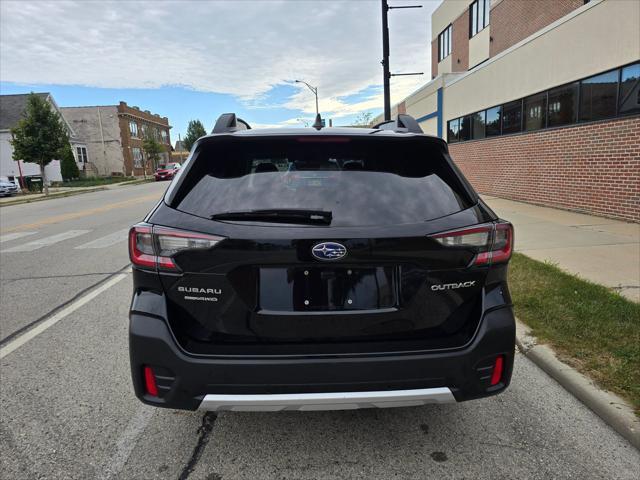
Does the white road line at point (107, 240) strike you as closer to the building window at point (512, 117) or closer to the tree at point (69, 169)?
the building window at point (512, 117)

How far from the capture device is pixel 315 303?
2.22 metres

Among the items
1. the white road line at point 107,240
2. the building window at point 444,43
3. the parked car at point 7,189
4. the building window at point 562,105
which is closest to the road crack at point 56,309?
the white road line at point 107,240

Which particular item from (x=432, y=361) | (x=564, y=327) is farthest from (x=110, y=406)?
(x=564, y=327)

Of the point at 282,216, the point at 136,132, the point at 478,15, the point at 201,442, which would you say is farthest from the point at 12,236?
the point at 136,132

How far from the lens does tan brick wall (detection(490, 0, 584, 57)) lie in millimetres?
16484

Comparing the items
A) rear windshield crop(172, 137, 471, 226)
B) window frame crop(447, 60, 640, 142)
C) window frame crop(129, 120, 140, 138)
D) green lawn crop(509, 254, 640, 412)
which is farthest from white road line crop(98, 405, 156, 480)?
window frame crop(129, 120, 140, 138)

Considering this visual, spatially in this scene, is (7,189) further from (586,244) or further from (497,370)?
(497,370)

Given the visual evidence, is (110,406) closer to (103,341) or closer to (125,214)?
(103,341)

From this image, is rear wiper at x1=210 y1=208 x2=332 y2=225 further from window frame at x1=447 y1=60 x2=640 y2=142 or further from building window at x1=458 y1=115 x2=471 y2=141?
building window at x1=458 y1=115 x2=471 y2=141

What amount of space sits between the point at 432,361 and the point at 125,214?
14.7 metres

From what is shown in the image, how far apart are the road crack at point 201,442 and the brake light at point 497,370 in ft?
5.50

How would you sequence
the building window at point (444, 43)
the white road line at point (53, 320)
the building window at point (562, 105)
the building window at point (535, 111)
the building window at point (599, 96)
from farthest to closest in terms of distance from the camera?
the building window at point (444, 43) → the building window at point (535, 111) → the building window at point (562, 105) → the building window at point (599, 96) → the white road line at point (53, 320)

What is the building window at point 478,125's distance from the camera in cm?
1678

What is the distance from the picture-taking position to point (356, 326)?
2.24 metres
